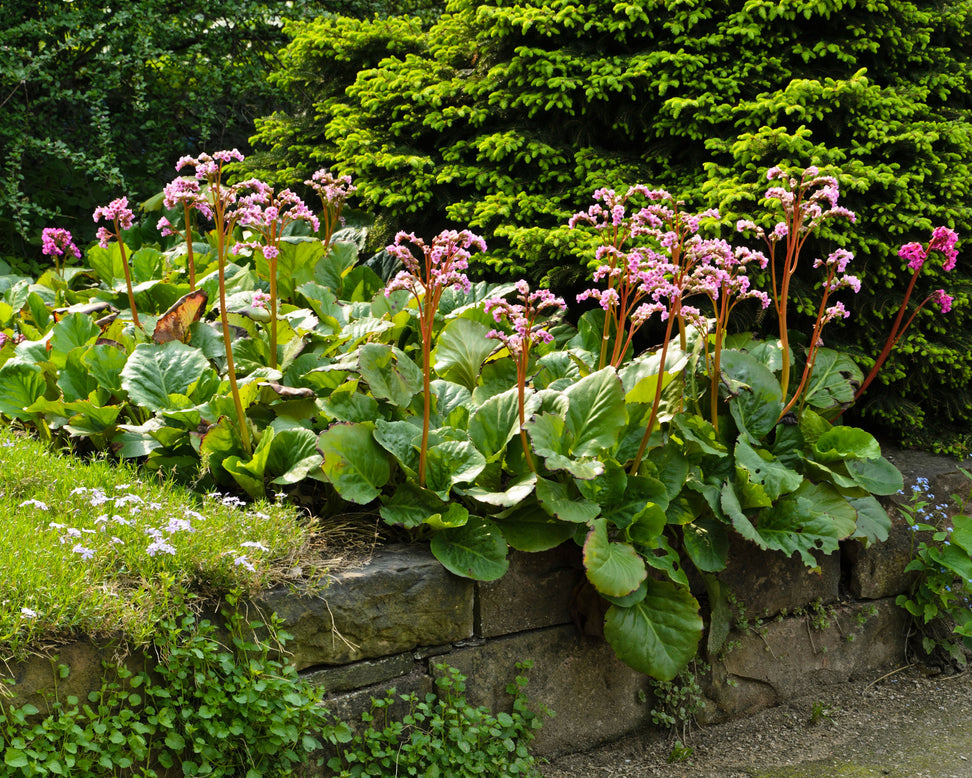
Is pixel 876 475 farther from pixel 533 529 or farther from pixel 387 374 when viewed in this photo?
pixel 387 374

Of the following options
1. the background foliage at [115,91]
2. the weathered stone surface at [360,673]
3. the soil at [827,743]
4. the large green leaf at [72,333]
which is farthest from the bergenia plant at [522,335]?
the background foliage at [115,91]

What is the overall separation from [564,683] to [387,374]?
3.78ft

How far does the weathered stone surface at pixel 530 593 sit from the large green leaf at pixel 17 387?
1.91 m

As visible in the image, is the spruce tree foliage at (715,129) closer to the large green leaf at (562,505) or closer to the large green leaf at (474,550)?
the large green leaf at (562,505)

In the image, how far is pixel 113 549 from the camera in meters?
2.16

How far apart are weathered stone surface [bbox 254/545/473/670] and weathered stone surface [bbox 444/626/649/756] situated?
0.44ft

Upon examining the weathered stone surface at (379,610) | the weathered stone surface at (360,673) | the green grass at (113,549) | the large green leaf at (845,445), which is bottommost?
the weathered stone surface at (360,673)

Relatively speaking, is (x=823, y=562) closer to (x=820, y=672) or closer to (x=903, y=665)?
(x=820, y=672)

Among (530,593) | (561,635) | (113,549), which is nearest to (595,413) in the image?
(530,593)

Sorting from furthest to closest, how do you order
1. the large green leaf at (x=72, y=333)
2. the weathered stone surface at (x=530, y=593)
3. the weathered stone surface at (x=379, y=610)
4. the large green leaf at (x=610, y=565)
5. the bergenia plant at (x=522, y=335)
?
the large green leaf at (x=72, y=333), the weathered stone surface at (x=530, y=593), the bergenia plant at (x=522, y=335), the large green leaf at (x=610, y=565), the weathered stone surface at (x=379, y=610)

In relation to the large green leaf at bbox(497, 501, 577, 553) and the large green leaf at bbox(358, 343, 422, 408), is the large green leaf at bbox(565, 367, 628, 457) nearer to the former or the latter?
the large green leaf at bbox(497, 501, 577, 553)

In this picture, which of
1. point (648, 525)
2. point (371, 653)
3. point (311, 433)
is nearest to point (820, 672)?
point (648, 525)

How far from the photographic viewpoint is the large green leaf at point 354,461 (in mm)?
2488

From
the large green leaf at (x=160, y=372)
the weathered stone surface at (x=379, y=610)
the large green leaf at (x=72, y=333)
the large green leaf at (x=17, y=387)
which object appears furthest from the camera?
the large green leaf at (x=72, y=333)
